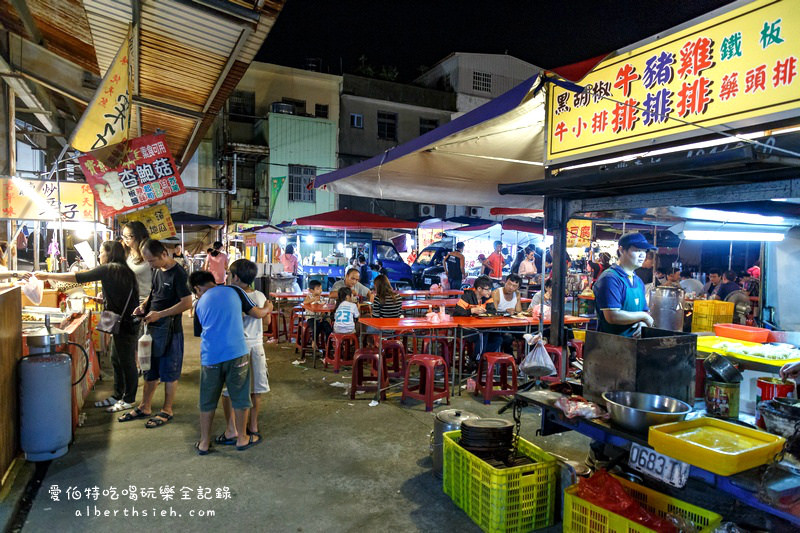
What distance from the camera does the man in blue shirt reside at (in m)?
4.62

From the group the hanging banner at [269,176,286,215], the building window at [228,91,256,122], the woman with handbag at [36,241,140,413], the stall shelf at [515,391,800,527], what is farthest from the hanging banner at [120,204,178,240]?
the building window at [228,91,256,122]

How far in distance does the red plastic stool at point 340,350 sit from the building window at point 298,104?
19050 millimetres

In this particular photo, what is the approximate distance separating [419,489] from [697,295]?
10.0 meters

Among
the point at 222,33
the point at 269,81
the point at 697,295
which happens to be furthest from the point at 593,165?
the point at 269,81

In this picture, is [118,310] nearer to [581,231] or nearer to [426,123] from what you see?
[581,231]

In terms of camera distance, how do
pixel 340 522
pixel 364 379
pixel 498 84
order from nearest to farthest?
1. pixel 340 522
2. pixel 364 379
3. pixel 498 84

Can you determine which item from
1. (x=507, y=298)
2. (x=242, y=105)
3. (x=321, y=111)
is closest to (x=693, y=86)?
(x=507, y=298)

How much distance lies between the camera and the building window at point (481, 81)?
91.0 ft

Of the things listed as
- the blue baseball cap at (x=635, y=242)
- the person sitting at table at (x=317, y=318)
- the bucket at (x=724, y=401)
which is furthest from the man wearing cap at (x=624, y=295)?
the person sitting at table at (x=317, y=318)

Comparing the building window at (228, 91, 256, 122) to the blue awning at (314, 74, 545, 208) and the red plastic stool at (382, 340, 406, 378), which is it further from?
the red plastic stool at (382, 340, 406, 378)

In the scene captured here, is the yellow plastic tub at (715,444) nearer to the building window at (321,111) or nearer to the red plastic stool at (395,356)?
the red plastic stool at (395,356)

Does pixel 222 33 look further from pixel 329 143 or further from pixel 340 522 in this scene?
pixel 329 143

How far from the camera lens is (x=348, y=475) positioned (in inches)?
172

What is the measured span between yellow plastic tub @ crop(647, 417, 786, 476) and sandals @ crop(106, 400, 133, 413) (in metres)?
5.97
